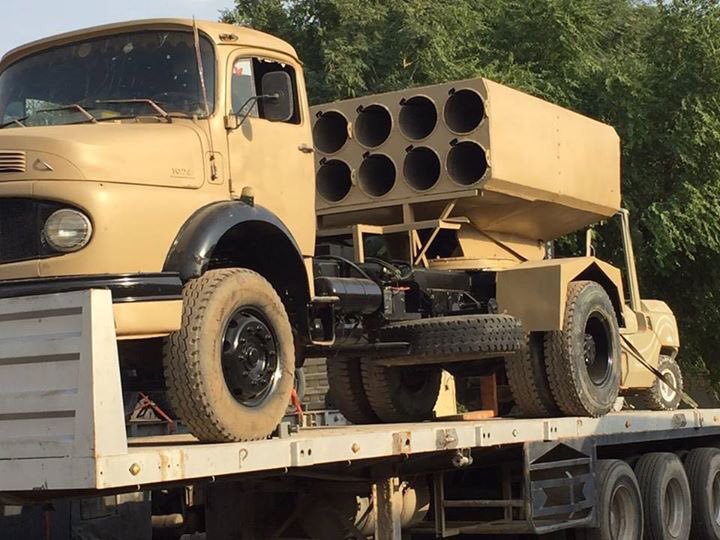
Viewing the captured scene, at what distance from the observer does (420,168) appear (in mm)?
9625

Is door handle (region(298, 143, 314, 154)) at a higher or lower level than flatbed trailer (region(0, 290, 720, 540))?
higher

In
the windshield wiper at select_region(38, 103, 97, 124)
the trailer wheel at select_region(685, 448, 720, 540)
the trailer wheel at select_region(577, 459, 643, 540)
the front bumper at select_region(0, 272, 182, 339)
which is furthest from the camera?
the trailer wheel at select_region(685, 448, 720, 540)

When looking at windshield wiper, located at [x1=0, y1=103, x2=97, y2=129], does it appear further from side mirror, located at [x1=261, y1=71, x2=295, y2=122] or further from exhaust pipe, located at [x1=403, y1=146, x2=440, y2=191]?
exhaust pipe, located at [x1=403, y1=146, x2=440, y2=191]

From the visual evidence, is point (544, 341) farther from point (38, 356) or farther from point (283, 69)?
point (38, 356)

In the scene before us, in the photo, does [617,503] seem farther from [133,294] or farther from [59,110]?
[59,110]

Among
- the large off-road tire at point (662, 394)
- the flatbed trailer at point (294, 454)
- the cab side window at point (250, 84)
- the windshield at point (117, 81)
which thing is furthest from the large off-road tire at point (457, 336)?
the large off-road tire at point (662, 394)

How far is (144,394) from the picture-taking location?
716 cm

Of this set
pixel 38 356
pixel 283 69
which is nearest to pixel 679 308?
pixel 283 69

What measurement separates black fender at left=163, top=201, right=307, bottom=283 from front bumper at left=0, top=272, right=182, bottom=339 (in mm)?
172

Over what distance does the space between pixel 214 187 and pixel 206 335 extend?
0.97 m

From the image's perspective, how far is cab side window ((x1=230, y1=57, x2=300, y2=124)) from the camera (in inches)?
268

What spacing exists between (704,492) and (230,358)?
19.2 ft

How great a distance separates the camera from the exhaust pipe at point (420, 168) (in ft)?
31.2

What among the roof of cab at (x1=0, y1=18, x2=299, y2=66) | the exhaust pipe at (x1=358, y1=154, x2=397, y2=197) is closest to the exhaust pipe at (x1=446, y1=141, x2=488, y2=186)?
the exhaust pipe at (x1=358, y1=154, x2=397, y2=197)
